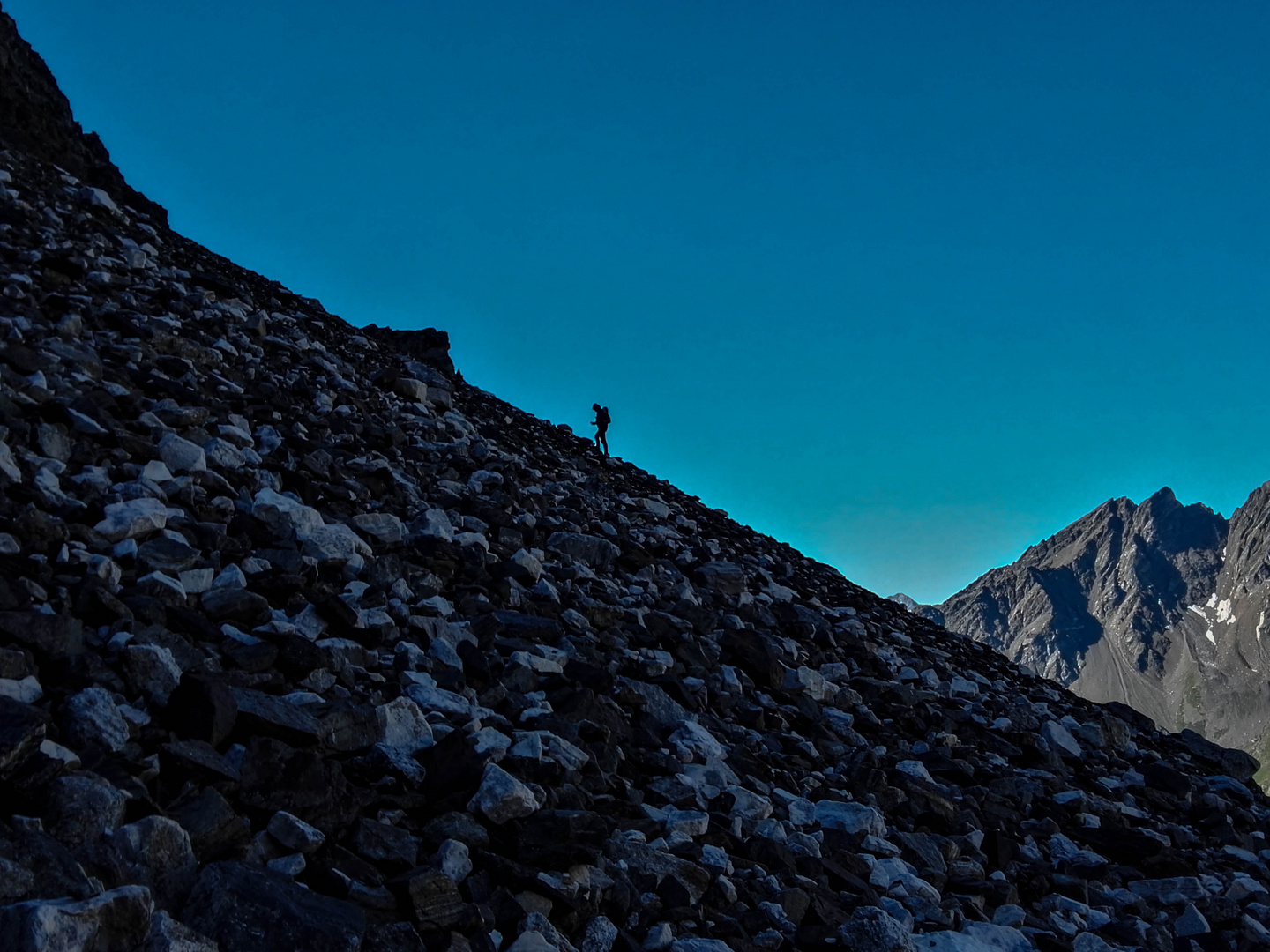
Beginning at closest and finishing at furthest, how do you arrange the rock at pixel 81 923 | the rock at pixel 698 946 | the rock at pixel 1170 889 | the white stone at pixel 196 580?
the rock at pixel 81 923 → the rock at pixel 698 946 → the white stone at pixel 196 580 → the rock at pixel 1170 889

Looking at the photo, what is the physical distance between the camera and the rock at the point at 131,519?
22.0ft

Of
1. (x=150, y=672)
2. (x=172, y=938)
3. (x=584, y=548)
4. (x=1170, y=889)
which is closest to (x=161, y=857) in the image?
(x=172, y=938)

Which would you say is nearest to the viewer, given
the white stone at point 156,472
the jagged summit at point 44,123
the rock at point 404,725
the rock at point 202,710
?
the rock at point 202,710

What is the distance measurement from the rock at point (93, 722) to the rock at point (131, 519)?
2.23 m

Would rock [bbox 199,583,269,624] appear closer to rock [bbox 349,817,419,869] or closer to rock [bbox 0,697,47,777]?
rock [bbox 0,697,47,777]

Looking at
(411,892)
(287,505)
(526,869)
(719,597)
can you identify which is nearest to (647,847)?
(526,869)

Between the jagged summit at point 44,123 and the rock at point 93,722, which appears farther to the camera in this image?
the jagged summit at point 44,123

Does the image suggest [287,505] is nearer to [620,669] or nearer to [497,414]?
[620,669]

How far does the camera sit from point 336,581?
305 inches

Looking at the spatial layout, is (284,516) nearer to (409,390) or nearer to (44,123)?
(409,390)

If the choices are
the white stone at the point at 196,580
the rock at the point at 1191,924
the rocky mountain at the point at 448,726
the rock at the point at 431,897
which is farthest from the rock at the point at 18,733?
the rock at the point at 1191,924

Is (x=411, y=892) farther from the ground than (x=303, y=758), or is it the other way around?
(x=303, y=758)

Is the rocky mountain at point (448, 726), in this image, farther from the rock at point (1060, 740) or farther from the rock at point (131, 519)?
the rock at point (1060, 740)

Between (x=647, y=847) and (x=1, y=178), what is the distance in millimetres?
16610
